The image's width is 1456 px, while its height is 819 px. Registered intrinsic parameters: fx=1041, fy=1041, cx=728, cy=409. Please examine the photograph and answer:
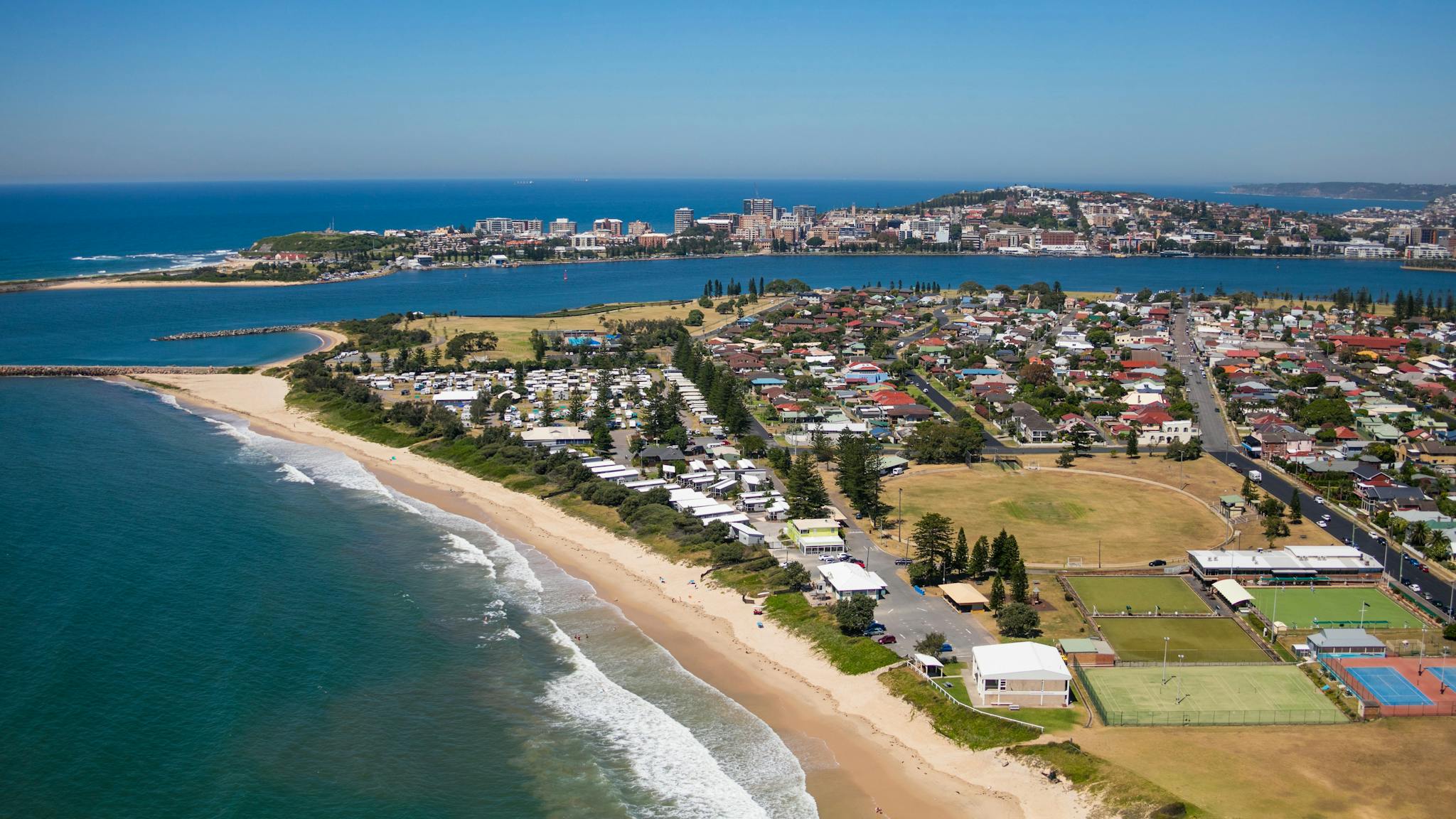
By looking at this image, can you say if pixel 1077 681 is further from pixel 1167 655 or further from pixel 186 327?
pixel 186 327

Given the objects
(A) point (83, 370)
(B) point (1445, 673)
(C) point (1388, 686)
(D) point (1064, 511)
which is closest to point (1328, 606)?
(B) point (1445, 673)

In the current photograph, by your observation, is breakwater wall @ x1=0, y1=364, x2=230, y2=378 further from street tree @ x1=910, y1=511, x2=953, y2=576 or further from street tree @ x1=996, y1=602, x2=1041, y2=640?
street tree @ x1=996, y1=602, x2=1041, y2=640

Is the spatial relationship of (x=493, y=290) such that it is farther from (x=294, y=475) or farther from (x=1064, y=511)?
(x=1064, y=511)

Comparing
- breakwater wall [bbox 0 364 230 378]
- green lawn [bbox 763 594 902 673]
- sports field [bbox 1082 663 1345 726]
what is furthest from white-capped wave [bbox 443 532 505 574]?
breakwater wall [bbox 0 364 230 378]

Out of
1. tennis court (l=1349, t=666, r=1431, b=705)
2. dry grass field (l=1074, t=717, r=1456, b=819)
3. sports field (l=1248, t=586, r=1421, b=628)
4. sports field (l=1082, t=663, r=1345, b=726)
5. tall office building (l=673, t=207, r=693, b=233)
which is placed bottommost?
dry grass field (l=1074, t=717, r=1456, b=819)

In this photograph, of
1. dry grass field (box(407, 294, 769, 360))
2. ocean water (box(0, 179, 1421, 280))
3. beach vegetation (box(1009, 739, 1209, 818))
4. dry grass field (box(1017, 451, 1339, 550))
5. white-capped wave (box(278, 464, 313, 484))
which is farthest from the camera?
ocean water (box(0, 179, 1421, 280))

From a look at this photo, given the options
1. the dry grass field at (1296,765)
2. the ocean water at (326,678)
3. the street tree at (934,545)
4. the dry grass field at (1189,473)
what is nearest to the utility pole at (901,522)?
the street tree at (934,545)

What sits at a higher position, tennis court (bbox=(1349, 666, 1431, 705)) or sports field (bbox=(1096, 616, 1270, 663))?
tennis court (bbox=(1349, 666, 1431, 705))

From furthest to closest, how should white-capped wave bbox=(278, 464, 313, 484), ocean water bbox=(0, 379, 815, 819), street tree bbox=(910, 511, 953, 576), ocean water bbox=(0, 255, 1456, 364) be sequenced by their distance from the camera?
1. ocean water bbox=(0, 255, 1456, 364)
2. white-capped wave bbox=(278, 464, 313, 484)
3. street tree bbox=(910, 511, 953, 576)
4. ocean water bbox=(0, 379, 815, 819)
